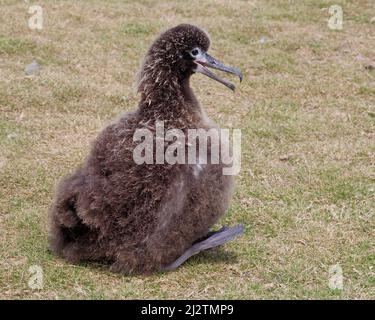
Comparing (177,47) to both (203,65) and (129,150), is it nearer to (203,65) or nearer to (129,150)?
(203,65)

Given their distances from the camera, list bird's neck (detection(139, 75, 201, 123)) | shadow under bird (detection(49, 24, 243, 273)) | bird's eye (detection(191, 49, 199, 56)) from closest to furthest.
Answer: shadow under bird (detection(49, 24, 243, 273)) → bird's neck (detection(139, 75, 201, 123)) → bird's eye (detection(191, 49, 199, 56))

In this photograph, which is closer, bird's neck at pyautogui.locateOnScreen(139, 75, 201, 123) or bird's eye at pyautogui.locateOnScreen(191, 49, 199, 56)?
bird's neck at pyautogui.locateOnScreen(139, 75, 201, 123)

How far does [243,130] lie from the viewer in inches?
329

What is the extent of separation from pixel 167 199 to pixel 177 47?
1.20 meters

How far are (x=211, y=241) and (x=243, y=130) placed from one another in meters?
2.96

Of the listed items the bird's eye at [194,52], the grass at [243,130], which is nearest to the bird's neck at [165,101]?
the bird's eye at [194,52]

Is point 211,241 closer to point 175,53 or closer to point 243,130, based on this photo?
point 175,53

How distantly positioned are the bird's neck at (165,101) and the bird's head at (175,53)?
0.05 m

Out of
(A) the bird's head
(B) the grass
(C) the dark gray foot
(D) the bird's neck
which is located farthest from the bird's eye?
(B) the grass

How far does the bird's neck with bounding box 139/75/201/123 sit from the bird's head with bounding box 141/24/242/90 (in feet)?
0.15

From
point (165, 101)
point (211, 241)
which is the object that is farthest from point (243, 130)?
point (165, 101)

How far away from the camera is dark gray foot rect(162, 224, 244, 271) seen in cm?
546

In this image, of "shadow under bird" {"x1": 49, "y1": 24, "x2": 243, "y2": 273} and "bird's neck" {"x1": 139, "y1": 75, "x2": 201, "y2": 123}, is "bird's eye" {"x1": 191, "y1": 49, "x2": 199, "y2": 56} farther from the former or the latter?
"bird's neck" {"x1": 139, "y1": 75, "x2": 201, "y2": 123}

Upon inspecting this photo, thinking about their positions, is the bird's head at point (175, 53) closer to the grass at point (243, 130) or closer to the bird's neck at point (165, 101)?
the bird's neck at point (165, 101)
